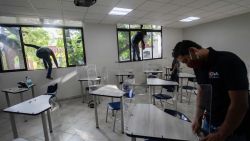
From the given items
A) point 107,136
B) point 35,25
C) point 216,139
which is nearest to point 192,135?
point 216,139

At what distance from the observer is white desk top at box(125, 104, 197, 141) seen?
1176mm

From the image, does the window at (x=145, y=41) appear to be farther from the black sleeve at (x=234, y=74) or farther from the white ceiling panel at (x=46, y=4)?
the black sleeve at (x=234, y=74)

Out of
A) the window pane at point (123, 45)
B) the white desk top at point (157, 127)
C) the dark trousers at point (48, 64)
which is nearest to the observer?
the white desk top at point (157, 127)

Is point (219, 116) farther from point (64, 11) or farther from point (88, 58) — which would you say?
point (88, 58)

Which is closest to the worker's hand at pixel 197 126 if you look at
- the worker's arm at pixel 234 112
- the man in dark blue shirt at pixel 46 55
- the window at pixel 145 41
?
the worker's arm at pixel 234 112

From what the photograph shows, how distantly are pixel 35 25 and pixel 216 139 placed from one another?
5.33 m

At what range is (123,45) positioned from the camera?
611 centimetres

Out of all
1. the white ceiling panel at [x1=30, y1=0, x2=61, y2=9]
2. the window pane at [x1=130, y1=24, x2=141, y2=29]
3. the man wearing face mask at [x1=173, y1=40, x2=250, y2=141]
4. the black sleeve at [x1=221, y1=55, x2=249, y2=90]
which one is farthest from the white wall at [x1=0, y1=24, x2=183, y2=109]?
the black sleeve at [x1=221, y1=55, x2=249, y2=90]

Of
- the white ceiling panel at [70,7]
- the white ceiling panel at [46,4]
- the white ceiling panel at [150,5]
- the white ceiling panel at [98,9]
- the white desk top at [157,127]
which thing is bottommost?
the white desk top at [157,127]

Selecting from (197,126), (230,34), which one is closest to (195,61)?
(197,126)

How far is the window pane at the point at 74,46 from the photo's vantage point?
16.5 ft

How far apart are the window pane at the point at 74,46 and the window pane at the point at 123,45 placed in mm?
1632

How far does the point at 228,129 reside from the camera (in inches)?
35.0

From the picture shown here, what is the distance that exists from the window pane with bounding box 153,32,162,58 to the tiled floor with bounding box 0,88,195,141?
3341mm
